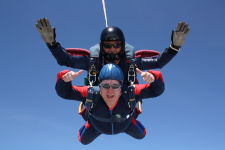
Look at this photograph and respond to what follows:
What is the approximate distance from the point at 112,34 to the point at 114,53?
30cm

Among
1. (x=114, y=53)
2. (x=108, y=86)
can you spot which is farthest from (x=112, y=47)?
(x=108, y=86)

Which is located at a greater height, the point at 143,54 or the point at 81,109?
the point at 143,54

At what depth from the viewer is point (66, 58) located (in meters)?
3.83

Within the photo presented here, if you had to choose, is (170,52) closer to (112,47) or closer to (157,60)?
(157,60)

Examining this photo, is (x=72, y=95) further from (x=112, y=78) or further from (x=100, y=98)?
(x=112, y=78)

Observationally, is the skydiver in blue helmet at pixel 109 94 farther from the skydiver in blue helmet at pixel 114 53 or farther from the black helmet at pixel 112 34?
the black helmet at pixel 112 34

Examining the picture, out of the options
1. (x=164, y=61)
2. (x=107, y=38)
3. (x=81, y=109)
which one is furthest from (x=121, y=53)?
(x=81, y=109)

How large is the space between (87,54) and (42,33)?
0.87 m

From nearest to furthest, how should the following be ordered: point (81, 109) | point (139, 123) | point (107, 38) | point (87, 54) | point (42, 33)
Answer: point (42, 33) < point (107, 38) < point (87, 54) < point (81, 109) < point (139, 123)

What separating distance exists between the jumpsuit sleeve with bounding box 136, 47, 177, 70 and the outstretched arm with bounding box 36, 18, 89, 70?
0.90 m

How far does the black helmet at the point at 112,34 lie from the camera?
150 inches

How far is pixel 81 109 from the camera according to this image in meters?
4.54

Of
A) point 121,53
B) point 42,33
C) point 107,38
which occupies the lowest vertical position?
point 121,53

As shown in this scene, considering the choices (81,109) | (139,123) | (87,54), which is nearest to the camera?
(87,54)
